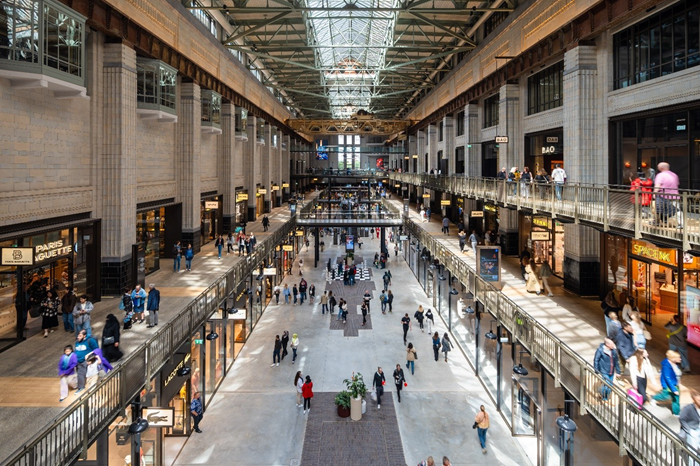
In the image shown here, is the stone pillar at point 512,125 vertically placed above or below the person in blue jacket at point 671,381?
above

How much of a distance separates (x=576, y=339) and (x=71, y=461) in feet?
38.6

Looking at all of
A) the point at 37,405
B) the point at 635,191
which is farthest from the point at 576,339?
the point at 37,405

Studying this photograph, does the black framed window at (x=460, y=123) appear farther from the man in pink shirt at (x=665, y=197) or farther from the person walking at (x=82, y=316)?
the person walking at (x=82, y=316)

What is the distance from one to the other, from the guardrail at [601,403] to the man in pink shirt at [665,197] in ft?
11.7

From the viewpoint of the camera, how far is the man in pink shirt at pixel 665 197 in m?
9.30

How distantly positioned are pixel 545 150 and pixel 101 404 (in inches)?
855

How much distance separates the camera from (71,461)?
642 centimetres

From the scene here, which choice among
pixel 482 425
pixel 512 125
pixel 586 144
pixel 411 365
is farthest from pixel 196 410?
pixel 512 125

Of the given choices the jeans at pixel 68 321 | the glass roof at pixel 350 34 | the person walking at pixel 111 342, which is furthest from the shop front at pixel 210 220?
the person walking at pixel 111 342

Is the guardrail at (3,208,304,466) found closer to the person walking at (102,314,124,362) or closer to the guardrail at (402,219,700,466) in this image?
the person walking at (102,314,124,362)

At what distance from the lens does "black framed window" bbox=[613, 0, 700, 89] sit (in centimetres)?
1239

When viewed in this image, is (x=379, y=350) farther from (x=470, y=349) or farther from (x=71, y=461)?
(x=71, y=461)

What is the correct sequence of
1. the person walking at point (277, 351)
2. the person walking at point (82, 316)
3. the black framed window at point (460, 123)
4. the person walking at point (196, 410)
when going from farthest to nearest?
the black framed window at point (460, 123), the person walking at point (277, 351), the person walking at point (196, 410), the person walking at point (82, 316)

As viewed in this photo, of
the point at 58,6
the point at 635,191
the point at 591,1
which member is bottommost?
the point at 635,191
